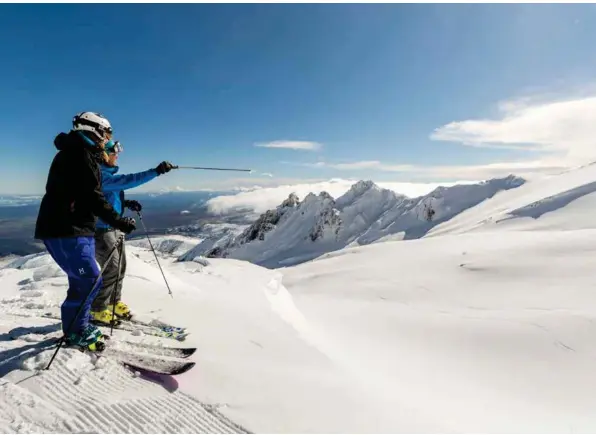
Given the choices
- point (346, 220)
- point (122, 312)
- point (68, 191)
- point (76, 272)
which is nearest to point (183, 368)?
point (76, 272)

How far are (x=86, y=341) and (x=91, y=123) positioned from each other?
9.10ft

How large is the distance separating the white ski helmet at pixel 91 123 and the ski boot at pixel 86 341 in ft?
8.13

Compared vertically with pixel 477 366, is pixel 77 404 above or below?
above

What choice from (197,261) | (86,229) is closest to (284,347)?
(86,229)

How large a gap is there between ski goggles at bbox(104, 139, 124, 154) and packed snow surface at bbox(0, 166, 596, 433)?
281cm

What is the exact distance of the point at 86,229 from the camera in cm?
437

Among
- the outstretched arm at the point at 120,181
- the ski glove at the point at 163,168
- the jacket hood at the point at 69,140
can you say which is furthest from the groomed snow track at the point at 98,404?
the ski glove at the point at 163,168

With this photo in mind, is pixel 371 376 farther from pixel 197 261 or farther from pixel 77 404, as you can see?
pixel 197 261

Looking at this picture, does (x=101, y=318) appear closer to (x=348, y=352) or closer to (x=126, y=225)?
(x=126, y=225)

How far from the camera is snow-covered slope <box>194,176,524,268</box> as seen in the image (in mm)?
74938

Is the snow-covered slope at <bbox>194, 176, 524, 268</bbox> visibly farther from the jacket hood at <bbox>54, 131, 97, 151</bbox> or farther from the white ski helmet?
the jacket hood at <bbox>54, 131, 97, 151</bbox>

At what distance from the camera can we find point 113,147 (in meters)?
5.55

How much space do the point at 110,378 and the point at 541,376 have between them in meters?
6.05

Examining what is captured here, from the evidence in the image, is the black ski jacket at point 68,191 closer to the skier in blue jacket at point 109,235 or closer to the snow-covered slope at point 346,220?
the skier in blue jacket at point 109,235
